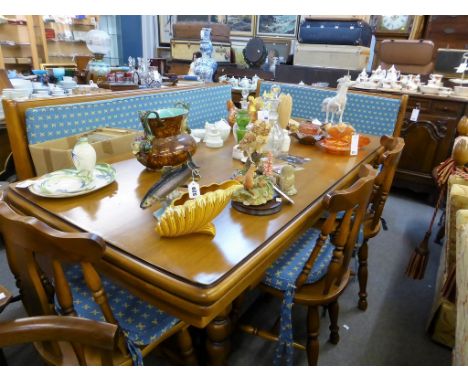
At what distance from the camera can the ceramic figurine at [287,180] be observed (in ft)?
3.80

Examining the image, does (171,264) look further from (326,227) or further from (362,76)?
(362,76)

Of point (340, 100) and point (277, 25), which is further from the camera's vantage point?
point (277, 25)

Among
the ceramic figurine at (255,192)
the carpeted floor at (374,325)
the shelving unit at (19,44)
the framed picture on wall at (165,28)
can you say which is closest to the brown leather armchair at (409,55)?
the carpeted floor at (374,325)

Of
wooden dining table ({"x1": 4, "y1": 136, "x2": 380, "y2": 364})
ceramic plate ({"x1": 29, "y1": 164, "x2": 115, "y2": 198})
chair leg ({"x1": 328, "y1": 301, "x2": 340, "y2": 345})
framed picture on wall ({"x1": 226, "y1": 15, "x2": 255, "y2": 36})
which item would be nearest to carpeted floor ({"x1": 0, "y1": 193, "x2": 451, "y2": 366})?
chair leg ({"x1": 328, "y1": 301, "x2": 340, "y2": 345})

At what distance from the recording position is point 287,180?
3.81ft

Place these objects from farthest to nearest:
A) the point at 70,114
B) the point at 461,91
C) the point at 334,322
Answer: the point at 461,91
the point at 70,114
the point at 334,322

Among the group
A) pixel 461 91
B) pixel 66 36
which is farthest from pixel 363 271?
pixel 66 36

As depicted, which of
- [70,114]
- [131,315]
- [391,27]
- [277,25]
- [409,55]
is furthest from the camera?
[277,25]

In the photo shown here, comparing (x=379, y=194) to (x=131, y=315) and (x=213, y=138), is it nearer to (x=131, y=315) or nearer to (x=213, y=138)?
(x=213, y=138)

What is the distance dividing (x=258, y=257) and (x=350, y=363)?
0.94 m

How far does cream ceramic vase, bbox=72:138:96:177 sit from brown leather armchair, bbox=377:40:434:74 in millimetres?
3330

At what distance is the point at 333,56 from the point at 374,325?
281cm

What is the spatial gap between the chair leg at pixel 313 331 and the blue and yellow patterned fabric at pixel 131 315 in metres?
0.54
